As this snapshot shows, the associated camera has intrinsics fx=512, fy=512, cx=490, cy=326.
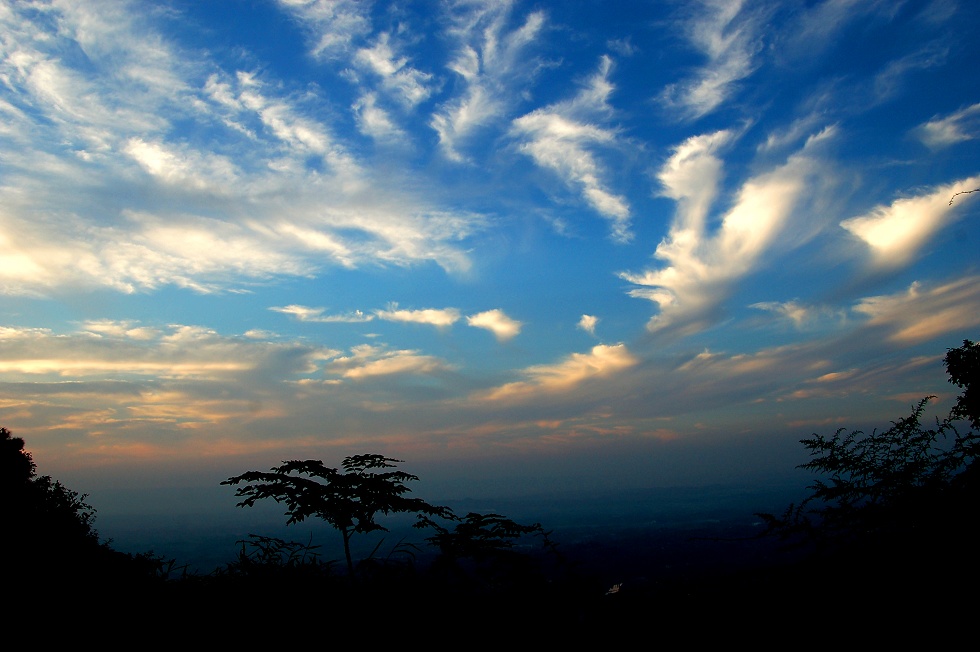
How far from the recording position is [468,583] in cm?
431

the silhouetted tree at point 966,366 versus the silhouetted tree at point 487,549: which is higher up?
the silhouetted tree at point 966,366

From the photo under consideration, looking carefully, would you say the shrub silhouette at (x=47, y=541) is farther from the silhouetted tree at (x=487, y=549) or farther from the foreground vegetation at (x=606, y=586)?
the silhouetted tree at (x=487, y=549)

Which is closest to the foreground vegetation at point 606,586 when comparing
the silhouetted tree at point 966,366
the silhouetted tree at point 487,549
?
the silhouetted tree at point 487,549

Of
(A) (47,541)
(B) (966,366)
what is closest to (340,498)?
(A) (47,541)

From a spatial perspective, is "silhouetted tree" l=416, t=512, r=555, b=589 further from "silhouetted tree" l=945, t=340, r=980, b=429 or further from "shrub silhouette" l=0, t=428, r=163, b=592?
"silhouetted tree" l=945, t=340, r=980, b=429

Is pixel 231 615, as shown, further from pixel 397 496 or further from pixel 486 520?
pixel 397 496

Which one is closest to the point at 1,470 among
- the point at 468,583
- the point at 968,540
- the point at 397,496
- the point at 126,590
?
the point at 397,496

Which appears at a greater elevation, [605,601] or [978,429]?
[978,429]

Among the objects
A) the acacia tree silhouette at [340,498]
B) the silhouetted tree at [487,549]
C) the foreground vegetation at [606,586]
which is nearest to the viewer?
the foreground vegetation at [606,586]

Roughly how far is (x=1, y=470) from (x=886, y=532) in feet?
107

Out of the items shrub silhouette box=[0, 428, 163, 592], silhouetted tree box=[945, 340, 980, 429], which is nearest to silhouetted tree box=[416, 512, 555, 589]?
shrub silhouette box=[0, 428, 163, 592]

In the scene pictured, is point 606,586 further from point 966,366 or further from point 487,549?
point 966,366

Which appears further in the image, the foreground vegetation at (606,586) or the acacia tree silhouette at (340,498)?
the acacia tree silhouette at (340,498)

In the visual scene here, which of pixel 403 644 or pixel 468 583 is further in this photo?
pixel 468 583
